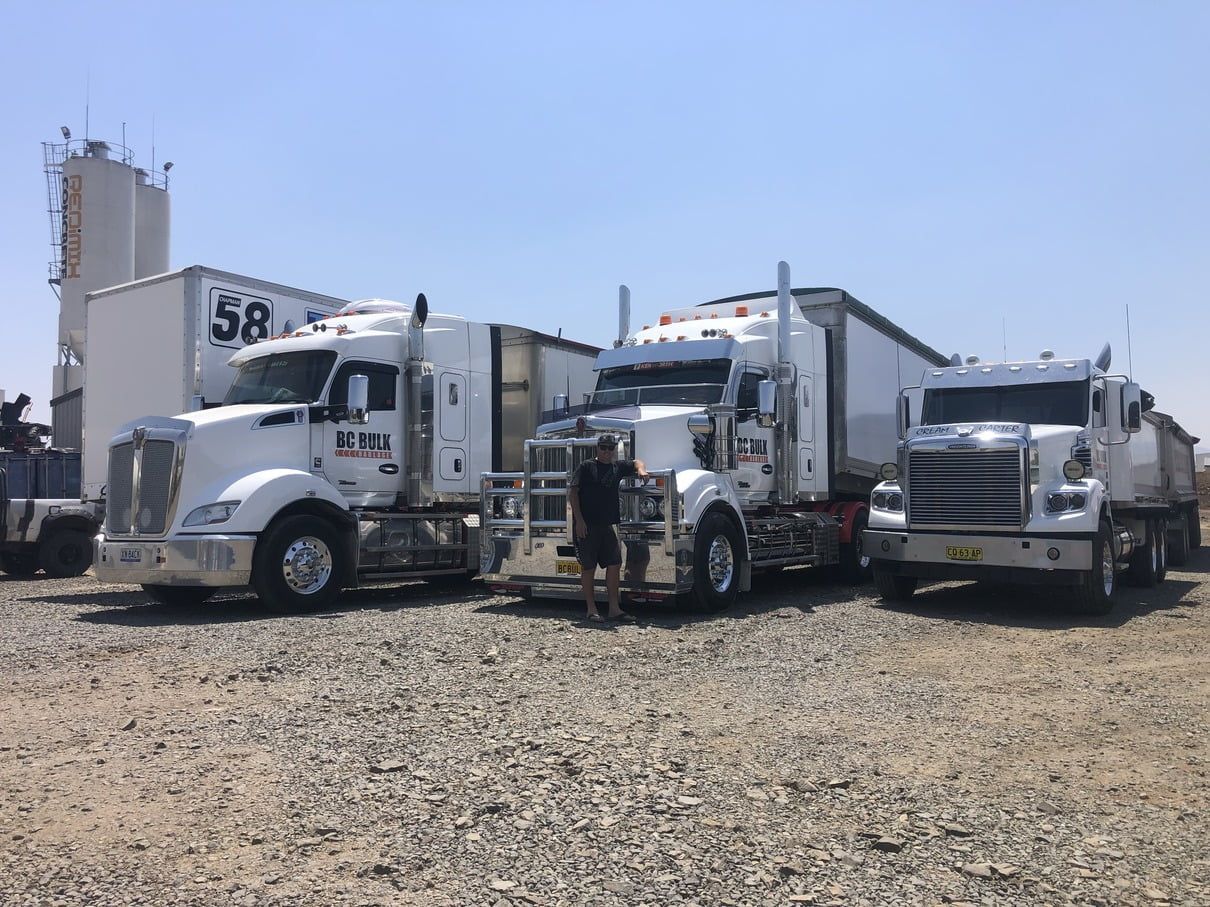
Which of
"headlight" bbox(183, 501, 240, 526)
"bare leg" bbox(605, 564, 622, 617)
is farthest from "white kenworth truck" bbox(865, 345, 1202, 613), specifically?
"headlight" bbox(183, 501, 240, 526)

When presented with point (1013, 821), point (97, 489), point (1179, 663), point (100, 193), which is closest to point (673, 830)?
point (1013, 821)

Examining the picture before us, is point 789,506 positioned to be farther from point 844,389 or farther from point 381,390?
point 381,390

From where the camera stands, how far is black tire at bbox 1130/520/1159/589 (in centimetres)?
1354

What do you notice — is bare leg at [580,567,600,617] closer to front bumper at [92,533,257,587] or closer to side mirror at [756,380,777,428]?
side mirror at [756,380,777,428]

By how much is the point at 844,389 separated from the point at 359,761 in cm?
954

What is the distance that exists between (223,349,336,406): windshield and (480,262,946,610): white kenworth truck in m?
2.34

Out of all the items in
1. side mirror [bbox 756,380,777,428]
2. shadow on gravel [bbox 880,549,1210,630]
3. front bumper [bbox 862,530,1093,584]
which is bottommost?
shadow on gravel [bbox 880,549,1210,630]

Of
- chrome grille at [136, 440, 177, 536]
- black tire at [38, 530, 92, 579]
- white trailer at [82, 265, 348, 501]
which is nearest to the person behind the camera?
chrome grille at [136, 440, 177, 536]

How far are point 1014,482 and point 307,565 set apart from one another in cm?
755

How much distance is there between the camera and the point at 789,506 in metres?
12.2

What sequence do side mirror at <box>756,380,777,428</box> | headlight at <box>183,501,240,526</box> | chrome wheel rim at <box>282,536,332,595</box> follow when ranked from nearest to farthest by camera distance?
headlight at <box>183,501,240,526</box>
chrome wheel rim at <box>282,536,332,595</box>
side mirror at <box>756,380,777,428</box>

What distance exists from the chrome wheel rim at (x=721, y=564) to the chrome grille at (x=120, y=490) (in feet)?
20.0

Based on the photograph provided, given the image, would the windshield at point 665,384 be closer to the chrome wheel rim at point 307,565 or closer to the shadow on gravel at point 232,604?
the shadow on gravel at point 232,604

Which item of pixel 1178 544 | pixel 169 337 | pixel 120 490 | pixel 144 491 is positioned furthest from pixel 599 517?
pixel 1178 544
